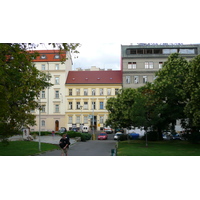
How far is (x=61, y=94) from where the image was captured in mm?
70938

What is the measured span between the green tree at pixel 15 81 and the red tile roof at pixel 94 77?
52.4 m

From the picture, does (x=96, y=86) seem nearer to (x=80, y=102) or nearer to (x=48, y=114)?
(x=80, y=102)

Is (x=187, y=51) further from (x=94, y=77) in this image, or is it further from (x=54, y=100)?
(x=54, y=100)

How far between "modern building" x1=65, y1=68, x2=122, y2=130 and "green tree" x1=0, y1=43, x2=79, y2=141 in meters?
50.8

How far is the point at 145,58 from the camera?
67.4 meters

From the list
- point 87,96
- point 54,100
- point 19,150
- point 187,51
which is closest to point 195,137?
point 19,150

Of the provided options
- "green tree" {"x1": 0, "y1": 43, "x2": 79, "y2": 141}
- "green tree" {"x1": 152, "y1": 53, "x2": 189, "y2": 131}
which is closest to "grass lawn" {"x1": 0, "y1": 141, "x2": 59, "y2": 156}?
"green tree" {"x1": 0, "y1": 43, "x2": 79, "y2": 141}

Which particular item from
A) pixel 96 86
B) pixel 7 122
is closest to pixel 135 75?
pixel 96 86

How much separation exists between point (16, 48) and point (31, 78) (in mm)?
2272

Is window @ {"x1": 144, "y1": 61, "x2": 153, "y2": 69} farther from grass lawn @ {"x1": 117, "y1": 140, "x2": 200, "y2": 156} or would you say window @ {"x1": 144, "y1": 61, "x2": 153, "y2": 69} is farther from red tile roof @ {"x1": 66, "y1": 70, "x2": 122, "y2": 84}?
grass lawn @ {"x1": 117, "y1": 140, "x2": 200, "y2": 156}

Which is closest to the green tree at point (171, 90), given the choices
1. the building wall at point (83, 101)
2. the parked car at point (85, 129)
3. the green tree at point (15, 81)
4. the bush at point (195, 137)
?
the bush at point (195, 137)

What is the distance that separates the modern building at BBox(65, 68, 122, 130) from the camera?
70.4 m

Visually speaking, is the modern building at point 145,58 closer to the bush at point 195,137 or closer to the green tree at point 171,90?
the green tree at point 171,90

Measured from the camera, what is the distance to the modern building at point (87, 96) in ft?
231
